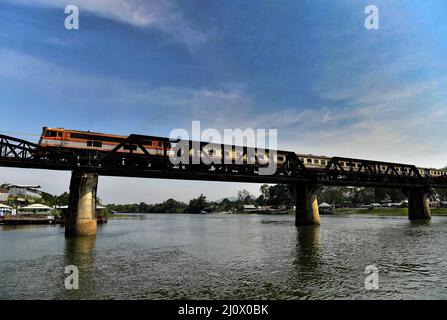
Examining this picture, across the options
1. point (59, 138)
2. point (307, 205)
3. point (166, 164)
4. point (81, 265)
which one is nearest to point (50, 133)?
point (59, 138)

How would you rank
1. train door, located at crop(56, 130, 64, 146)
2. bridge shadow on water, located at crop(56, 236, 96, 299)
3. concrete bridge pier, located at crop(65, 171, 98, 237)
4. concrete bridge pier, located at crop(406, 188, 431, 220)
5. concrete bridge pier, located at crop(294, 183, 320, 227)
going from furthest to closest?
concrete bridge pier, located at crop(406, 188, 431, 220), concrete bridge pier, located at crop(294, 183, 320, 227), train door, located at crop(56, 130, 64, 146), concrete bridge pier, located at crop(65, 171, 98, 237), bridge shadow on water, located at crop(56, 236, 96, 299)

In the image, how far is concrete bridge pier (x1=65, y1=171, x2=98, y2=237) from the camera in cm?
3722

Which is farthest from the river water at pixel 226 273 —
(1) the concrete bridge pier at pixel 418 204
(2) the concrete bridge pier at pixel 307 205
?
(1) the concrete bridge pier at pixel 418 204

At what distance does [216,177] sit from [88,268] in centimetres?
3136

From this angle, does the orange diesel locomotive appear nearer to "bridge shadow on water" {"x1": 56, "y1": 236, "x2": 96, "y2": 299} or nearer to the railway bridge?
the railway bridge

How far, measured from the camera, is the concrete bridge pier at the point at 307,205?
195 feet

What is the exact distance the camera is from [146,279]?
16.4 metres

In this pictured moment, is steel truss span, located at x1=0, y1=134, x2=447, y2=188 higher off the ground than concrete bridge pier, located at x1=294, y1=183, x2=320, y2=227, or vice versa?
steel truss span, located at x1=0, y1=134, x2=447, y2=188

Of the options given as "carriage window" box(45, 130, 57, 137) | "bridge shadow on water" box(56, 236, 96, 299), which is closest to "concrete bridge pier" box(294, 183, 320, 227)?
"bridge shadow on water" box(56, 236, 96, 299)

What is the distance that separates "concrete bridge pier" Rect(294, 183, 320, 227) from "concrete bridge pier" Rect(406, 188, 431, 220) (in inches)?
1602

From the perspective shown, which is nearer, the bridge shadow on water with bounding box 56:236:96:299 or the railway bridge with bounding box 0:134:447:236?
the bridge shadow on water with bounding box 56:236:96:299

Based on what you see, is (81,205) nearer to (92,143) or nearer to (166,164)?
(92,143)

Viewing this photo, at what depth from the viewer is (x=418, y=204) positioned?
278 feet
